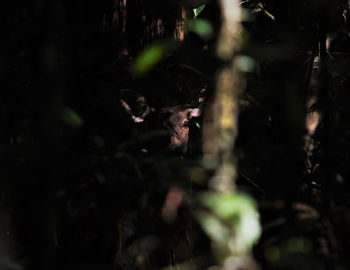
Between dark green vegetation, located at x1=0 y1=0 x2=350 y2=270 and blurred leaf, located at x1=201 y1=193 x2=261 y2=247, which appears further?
dark green vegetation, located at x1=0 y1=0 x2=350 y2=270

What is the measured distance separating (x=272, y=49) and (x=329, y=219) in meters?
0.48

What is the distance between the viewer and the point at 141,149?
1.40 metres

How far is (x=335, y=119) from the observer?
1.22 m

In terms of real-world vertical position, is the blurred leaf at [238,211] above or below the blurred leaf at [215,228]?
above

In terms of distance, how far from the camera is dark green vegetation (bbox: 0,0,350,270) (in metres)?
0.73

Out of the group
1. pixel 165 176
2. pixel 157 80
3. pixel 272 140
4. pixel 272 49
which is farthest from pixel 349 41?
pixel 165 176

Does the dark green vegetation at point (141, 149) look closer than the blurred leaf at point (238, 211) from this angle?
No

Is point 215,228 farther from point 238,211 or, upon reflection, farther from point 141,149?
point 141,149

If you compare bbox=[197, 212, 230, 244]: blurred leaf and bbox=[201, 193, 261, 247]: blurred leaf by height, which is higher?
bbox=[201, 193, 261, 247]: blurred leaf

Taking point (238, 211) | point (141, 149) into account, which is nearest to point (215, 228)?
point (238, 211)

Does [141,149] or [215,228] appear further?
[141,149]

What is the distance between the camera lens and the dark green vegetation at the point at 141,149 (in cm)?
73

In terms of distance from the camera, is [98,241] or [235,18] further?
[98,241]

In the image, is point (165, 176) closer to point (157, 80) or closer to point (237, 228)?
point (237, 228)
